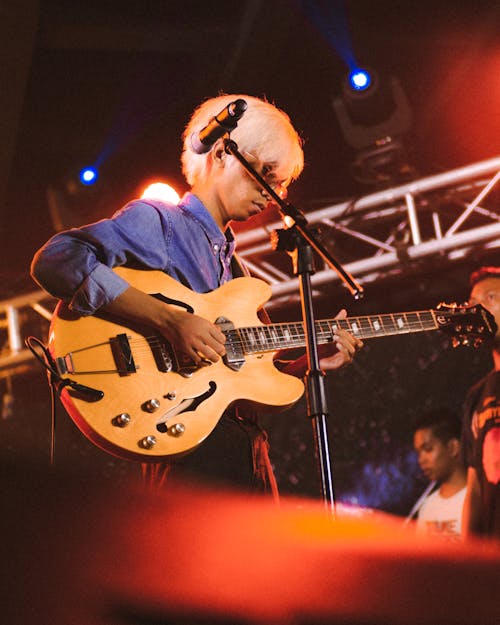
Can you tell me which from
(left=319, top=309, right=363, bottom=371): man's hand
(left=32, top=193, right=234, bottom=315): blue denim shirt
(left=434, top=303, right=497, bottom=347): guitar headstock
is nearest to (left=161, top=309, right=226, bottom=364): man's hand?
(left=32, top=193, right=234, bottom=315): blue denim shirt

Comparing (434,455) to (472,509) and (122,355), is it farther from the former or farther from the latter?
(122,355)

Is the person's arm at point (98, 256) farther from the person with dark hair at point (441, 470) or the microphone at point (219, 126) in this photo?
the person with dark hair at point (441, 470)

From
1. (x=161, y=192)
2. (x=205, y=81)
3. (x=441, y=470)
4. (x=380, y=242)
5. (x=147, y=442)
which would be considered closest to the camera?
(x=147, y=442)

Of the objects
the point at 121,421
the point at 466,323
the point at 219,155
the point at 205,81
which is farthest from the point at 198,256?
the point at 205,81

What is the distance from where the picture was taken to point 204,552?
1.53 metres

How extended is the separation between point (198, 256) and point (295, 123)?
371cm

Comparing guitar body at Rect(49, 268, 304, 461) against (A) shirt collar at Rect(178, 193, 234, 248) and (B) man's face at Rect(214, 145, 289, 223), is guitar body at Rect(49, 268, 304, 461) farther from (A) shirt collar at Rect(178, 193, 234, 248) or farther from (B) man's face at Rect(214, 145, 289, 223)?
(B) man's face at Rect(214, 145, 289, 223)

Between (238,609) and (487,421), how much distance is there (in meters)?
4.08

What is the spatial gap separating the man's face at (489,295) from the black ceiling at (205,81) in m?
1.18

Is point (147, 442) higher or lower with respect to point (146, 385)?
lower

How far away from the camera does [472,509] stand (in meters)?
5.09

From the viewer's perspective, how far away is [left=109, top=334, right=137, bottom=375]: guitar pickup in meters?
2.44

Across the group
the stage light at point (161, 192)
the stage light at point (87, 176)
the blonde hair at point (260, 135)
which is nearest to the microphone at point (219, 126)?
the blonde hair at point (260, 135)

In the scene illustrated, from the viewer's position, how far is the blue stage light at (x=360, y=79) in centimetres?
534
